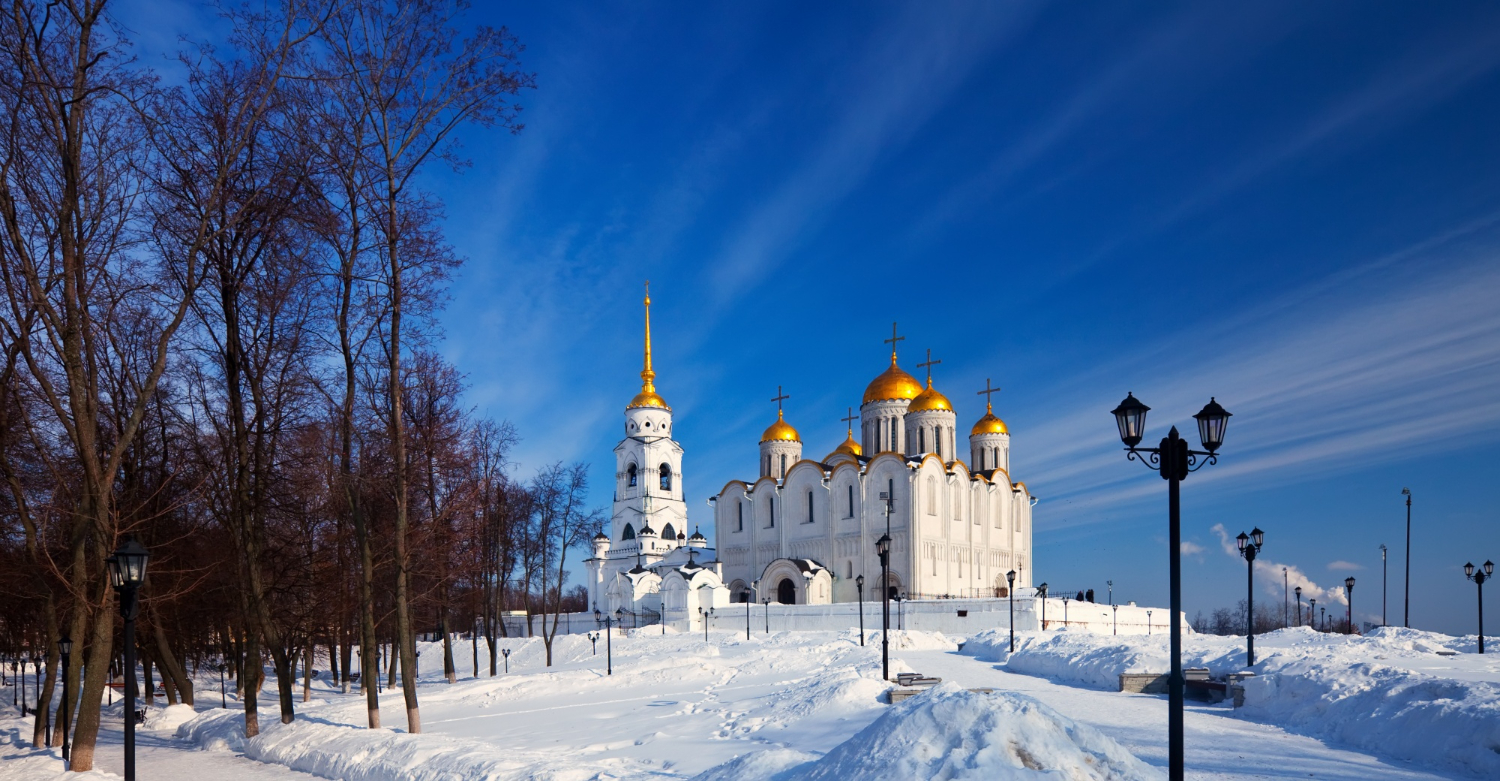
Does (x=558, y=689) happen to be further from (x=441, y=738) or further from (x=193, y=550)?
(x=441, y=738)

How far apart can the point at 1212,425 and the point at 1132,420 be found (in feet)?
2.74

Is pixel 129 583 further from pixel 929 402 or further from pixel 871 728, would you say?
pixel 929 402

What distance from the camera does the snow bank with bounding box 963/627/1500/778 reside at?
1091 centimetres

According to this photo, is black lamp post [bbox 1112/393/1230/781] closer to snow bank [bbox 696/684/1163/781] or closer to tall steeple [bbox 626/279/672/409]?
snow bank [bbox 696/684/1163/781]

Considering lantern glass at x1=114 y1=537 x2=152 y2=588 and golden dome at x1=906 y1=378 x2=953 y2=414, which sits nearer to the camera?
lantern glass at x1=114 y1=537 x2=152 y2=588

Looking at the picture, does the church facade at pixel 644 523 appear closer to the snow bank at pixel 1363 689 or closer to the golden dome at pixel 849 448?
the golden dome at pixel 849 448

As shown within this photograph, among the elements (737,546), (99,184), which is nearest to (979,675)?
(99,184)

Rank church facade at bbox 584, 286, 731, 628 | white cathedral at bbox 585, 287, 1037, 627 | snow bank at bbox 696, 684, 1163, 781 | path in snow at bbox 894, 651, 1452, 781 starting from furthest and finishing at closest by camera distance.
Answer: church facade at bbox 584, 286, 731, 628 < white cathedral at bbox 585, 287, 1037, 627 < path in snow at bbox 894, 651, 1452, 781 < snow bank at bbox 696, 684, 1163, 781

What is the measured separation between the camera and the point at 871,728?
9070 millimetres

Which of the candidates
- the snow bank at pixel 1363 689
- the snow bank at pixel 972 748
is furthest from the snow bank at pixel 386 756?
the snow bank at pixel 1363 689

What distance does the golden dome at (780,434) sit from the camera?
67.0 m

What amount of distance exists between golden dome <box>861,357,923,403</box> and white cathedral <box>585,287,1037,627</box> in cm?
9

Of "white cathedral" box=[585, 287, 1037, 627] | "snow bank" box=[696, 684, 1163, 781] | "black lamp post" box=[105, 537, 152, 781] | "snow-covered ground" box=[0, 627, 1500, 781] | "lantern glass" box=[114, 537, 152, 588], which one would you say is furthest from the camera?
"white cathedral" box=[585, 287, 1037, 627]

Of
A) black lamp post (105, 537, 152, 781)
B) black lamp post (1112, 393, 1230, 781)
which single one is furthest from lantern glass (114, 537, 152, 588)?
black lamp post (1112, 393, 1230, 781)
